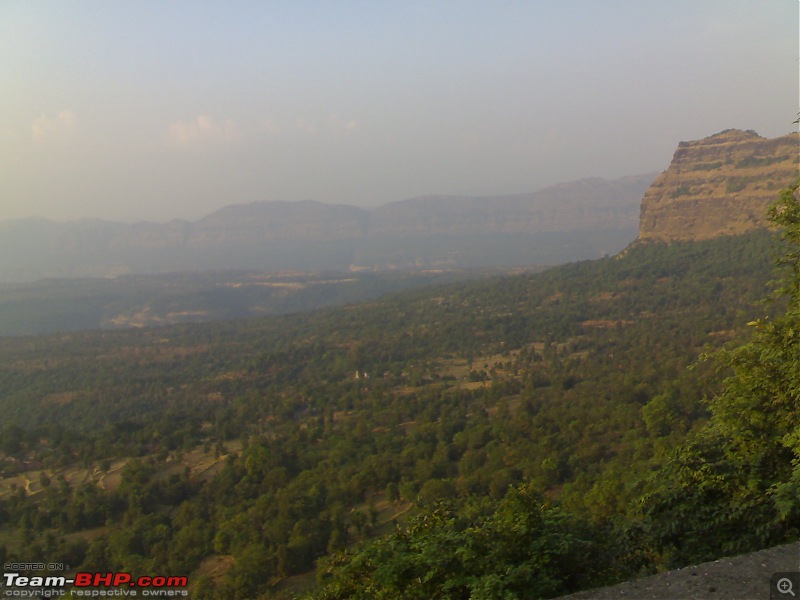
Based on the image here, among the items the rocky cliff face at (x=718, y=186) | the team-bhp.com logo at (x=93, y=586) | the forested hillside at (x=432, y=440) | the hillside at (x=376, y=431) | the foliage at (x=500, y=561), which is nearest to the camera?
the foliage at (x=500, y=561)

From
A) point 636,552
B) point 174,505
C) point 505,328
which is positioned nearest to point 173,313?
point 505,328

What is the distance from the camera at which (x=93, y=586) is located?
18.5 m

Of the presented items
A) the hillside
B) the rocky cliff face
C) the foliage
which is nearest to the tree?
the hillside

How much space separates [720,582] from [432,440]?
28.8 metres

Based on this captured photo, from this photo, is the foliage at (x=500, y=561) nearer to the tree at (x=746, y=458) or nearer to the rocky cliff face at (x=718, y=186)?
the tree at (x=746, y=458)

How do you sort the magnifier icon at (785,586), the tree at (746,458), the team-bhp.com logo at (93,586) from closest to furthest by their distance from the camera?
1. the magnifier icon at (785,586)
2. the tree at (746,458)
3. the team-bhp.com logo at (93,586)

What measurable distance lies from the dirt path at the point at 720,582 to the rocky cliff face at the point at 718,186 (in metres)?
90.0

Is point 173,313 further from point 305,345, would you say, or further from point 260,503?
point 260,503

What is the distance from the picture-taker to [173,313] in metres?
139

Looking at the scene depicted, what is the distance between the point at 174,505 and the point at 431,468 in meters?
13.6

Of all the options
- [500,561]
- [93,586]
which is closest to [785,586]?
[500,561]

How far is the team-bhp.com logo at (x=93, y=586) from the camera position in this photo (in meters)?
15.4

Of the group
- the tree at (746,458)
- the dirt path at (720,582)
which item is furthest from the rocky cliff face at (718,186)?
the dirt path at (720,582)

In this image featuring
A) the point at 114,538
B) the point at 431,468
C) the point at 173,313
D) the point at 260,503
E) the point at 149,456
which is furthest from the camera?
the point at 173,313
